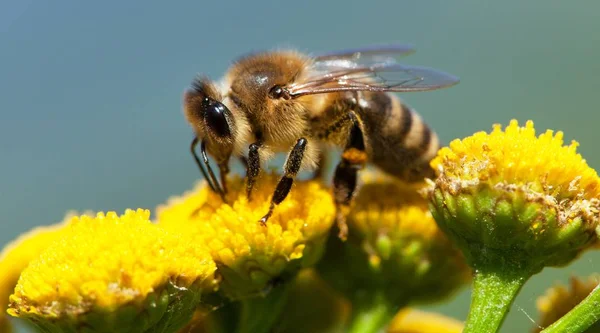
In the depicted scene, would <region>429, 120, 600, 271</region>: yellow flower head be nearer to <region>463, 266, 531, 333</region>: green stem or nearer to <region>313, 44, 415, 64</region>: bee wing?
<region>463, 266, 531, 333</region>: green stem

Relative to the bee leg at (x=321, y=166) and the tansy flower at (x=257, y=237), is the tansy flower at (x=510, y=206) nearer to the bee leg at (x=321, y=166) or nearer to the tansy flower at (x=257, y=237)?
the tansy flower at (x=257, y=237)

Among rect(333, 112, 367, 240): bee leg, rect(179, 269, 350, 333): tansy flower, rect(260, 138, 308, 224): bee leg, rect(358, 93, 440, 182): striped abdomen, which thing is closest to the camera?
rect(260, 138, 308, 224): bee leg

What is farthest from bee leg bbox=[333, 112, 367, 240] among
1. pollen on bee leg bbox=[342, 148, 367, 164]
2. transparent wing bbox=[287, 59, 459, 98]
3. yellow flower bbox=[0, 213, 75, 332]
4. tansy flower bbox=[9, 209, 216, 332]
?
yellow flower bbox=[0, 213, 75, 332]

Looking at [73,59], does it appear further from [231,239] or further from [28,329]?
[231,239]

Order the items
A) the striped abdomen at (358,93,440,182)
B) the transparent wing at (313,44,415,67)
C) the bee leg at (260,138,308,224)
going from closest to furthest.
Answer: the bee leg at (260,138,308,224)
the striped abdomen at (358,93,440,182)
the transparent wing at (313,44,415,67)

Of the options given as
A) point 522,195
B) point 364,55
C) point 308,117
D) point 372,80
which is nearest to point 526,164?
point 522,195

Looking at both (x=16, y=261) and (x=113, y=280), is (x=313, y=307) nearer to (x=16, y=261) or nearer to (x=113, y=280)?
(x=16, y=261)
